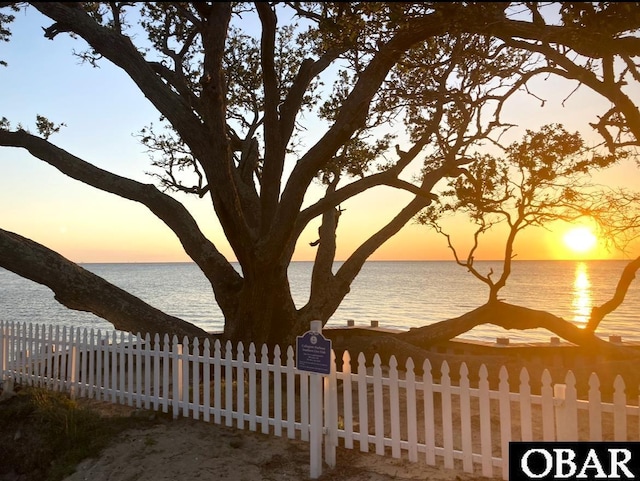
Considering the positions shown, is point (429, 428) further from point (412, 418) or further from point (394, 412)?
→ point (394, 412)

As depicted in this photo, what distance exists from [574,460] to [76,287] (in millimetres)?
10357

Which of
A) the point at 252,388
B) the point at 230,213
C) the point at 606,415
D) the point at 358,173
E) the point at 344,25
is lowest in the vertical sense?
the point at 606,415

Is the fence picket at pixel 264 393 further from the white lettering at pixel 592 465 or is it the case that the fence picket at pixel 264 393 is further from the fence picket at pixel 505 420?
the white lettering at pixel 592 465

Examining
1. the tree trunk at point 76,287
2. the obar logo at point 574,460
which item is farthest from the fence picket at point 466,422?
the tree trunk at point 76,287

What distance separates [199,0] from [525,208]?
10361 mm

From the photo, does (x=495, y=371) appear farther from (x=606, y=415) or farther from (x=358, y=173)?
(x=358, y=173)

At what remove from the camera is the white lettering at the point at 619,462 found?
618 centimetres

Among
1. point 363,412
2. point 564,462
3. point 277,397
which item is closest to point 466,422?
point 564,462

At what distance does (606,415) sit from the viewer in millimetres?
10719

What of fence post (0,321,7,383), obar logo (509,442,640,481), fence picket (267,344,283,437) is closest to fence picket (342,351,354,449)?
fence picket (267,344,283,437)

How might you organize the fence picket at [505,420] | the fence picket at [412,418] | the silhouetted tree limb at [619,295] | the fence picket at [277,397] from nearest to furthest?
the fence picket at [505,420] < the fence picket at [412,418] < the fence picket at [277,397] < the silhouetted tree limb at [619,295]

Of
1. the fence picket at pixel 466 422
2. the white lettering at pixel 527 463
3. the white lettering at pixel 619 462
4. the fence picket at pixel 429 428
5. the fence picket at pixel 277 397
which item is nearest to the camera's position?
the white lettering at pixel 619 462

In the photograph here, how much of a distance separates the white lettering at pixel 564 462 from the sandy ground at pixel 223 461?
1133mm

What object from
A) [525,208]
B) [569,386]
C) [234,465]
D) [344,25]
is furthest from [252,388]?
[525,208]
